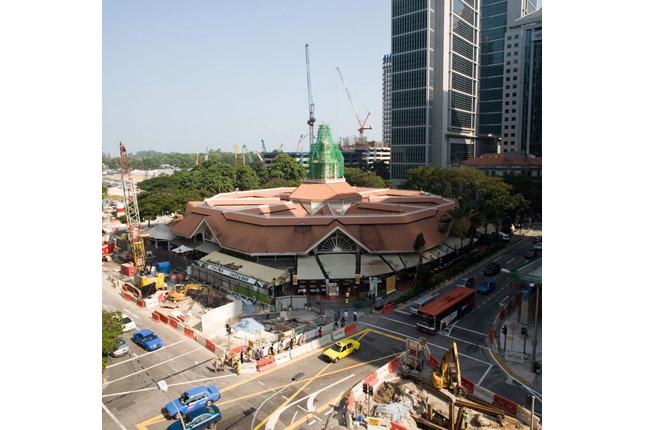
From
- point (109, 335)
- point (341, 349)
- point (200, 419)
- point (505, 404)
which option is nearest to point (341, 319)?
point (341, 349)

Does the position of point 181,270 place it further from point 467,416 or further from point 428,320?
point 467,416

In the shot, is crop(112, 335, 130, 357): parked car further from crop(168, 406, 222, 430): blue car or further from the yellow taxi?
the yellow taxi

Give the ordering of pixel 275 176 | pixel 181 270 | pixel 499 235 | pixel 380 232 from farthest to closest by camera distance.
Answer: pixel 275 176, pixel 499 235, pixel 181 270, pixel 380 232

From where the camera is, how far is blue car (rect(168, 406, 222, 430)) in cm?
2547

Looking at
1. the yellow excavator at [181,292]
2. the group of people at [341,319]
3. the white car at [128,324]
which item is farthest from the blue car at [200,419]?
the yellow excavator at [181,292]

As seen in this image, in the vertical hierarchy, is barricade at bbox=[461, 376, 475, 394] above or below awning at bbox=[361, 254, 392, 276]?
below

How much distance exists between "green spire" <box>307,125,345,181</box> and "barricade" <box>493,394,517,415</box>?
4541 centimetres

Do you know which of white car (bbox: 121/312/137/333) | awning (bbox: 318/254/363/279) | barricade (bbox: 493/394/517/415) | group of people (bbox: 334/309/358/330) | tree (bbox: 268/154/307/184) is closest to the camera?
barricade (bbox: 493/394/517/415)

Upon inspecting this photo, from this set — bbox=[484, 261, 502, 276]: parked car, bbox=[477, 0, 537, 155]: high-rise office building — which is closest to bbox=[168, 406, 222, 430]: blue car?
bbox=[484, 261, 502, 276]: parked car

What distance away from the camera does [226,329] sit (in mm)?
41062

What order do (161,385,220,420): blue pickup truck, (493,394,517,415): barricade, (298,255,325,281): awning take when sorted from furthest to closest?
(298,255,325,281): awning → (161,385,220,420): blue pickup truck → (493,394,517,415): barricade
